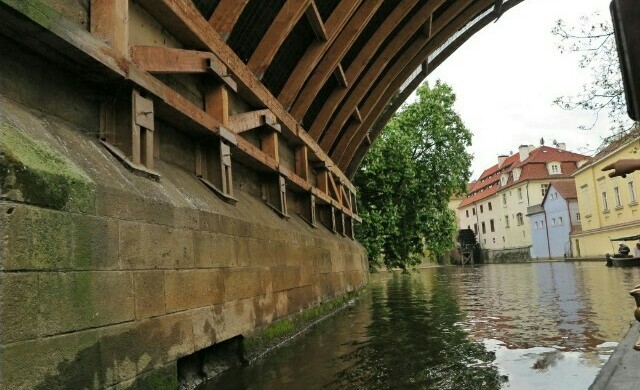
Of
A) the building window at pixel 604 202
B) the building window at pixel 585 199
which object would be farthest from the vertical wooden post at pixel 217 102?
the building window at pixel 585 199

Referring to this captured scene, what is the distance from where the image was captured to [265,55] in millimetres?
8016

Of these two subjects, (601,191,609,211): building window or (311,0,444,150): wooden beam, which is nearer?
(311,0,444,150): wooden beam

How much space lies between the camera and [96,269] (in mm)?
3242

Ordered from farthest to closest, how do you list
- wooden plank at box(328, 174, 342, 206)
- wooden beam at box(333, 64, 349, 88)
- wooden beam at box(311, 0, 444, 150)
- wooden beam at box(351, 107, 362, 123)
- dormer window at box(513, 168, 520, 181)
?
dormer window at box(513, 168, 520, 181), wooden beam at box(351, 107, 362, 123), wooden plank at box(328, 174, 342, 206), wooden beam at box(311, 0, 444, 150), wooden beam at box(333, 64, 349, 88)

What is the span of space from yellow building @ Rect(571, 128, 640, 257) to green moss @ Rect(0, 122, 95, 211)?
3247cm

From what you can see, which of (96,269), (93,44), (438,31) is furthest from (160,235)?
(438,31)

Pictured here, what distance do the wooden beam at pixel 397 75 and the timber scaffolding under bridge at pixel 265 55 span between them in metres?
0.03

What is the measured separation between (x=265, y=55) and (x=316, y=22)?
204 centimetres

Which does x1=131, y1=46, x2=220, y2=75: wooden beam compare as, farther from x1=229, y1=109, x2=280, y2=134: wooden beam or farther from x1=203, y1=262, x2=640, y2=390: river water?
x1=203, y1=262, x2=640, y2=390: river water

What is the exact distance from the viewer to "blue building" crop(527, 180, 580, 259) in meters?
44.7

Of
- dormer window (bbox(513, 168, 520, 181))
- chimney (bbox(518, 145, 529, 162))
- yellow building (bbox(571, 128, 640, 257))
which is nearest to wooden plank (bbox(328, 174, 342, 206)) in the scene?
yellow building (bbox(571, 128, 640, 257))

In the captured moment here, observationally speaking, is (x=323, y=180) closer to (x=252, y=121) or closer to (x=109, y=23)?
(x=252, y=121)

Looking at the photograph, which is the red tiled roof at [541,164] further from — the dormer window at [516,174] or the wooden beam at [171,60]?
the wooden beam at [171,60]

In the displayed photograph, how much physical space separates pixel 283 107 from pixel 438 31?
22.9ft
